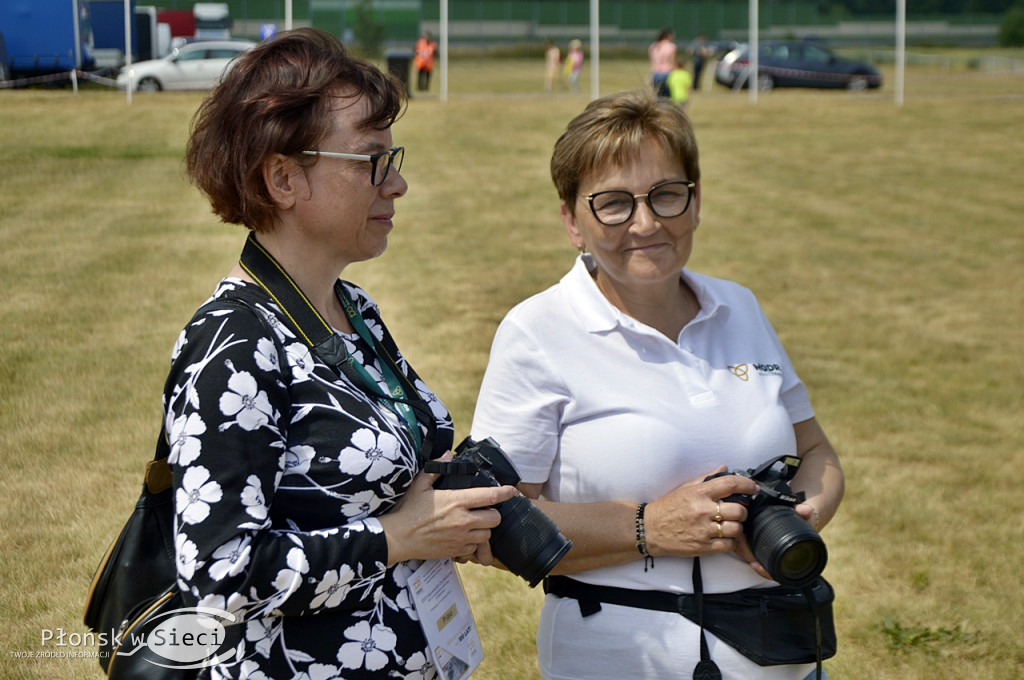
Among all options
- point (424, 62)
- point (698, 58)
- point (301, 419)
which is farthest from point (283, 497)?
point (698, 58)

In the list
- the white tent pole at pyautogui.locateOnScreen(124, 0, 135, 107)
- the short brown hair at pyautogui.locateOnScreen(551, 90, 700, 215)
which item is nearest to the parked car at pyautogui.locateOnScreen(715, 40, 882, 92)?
the white tent pole at pyautogui.locateOnScreen(124, 0, 135, 107)

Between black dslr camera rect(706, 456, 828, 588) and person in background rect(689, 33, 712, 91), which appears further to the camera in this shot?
person in background rect(689, 33, 712, 91)

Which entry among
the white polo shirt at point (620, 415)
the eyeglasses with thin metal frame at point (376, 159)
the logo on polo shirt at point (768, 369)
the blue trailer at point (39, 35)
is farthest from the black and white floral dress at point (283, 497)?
the blue trailer at point (39, 35)

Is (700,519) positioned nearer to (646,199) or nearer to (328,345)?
(646,199)

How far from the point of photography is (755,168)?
1528cm

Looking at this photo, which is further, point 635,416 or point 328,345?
point 635,416

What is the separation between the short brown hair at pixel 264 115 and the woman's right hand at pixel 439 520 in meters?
0.60

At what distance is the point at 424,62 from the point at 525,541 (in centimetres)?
2211

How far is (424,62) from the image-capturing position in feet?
75.3

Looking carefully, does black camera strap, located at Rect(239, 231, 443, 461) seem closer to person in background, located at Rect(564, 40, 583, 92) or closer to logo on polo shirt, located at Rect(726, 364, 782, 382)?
logo on polo shirt, located at Rect(726, 364, 782, 382)

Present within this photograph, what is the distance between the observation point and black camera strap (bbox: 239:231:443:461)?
73.9 inches

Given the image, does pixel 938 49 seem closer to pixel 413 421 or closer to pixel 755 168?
pixel 755 168

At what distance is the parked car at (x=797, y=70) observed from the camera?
2745cm

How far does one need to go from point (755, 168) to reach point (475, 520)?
14.2 metres
